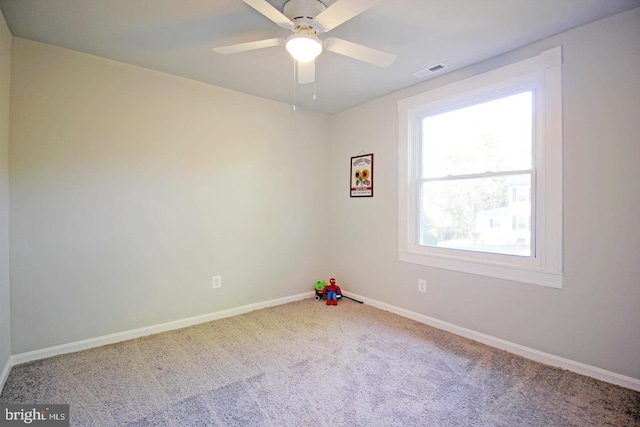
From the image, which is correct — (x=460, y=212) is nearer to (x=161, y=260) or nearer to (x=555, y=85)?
(x=555, y=85)

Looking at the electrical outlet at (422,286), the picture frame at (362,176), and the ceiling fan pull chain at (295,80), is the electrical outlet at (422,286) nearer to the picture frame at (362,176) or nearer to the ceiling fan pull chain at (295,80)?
the picture frame at (362,176)

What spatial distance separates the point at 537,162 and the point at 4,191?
3.86 metres

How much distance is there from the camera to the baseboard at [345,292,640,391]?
6.56 feet

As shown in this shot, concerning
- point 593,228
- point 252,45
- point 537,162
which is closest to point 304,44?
point 252,45

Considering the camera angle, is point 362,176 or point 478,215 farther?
point 362,176

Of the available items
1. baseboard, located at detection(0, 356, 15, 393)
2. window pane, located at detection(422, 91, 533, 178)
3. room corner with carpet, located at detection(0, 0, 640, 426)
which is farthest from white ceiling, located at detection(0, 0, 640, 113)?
baseboard, located at detection(0, 356, 15, 393)

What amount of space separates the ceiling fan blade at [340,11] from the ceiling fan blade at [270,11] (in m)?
0.18

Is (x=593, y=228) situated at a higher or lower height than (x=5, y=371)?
higher

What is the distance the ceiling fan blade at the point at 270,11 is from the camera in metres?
1.55

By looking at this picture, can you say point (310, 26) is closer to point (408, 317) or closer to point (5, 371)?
point (408, 317)

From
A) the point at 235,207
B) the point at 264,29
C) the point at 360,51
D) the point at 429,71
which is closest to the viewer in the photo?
the point at 360,51

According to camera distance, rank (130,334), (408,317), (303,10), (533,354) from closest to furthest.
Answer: (303,10)
(533,354)
(130,334)
(408,317)

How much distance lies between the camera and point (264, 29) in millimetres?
2137

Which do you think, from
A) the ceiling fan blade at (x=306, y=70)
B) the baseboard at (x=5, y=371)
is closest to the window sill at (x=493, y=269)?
the ceiling fan blade at (x=306, y=70)
